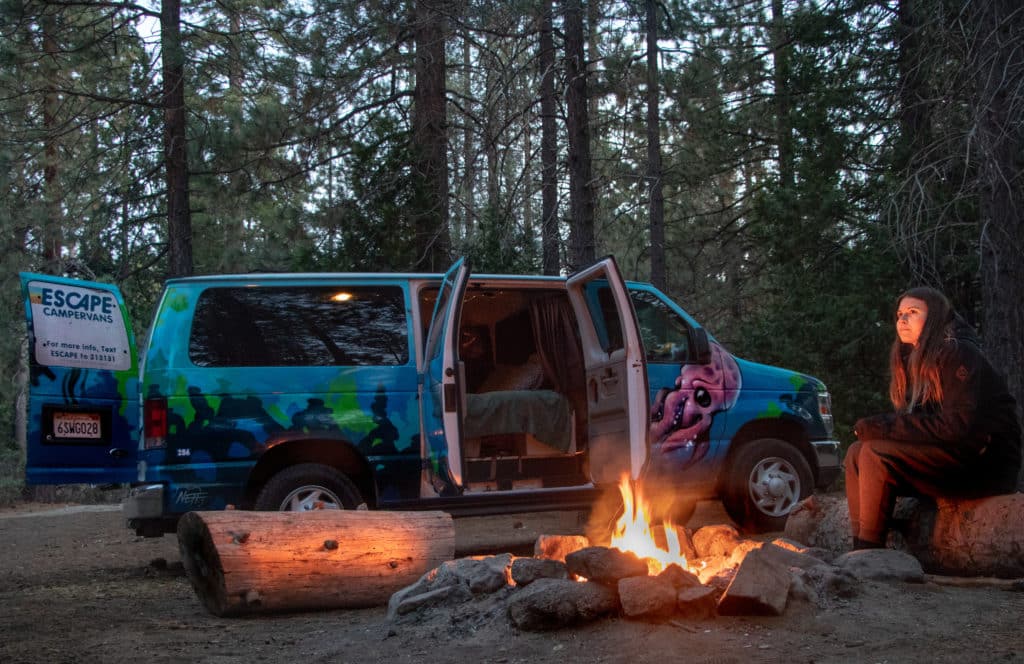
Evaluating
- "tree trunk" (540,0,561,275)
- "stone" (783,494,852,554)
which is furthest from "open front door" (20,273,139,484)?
"tree trunk" (540,0,561,275)

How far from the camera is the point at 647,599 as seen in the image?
13.7 ft

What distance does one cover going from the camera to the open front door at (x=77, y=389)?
6.39 metres

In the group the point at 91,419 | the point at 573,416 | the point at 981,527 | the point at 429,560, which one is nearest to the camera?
the point at 981,527

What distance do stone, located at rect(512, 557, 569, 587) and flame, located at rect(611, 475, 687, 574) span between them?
0.38 meters

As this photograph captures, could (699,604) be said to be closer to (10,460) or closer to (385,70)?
(385,70)

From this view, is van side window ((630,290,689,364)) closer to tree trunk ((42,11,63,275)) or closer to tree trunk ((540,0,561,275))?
tree trunk ((540,0,561,275))

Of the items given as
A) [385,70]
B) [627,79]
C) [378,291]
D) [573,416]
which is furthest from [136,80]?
[573,416]

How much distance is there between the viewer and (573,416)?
7594 millimetres

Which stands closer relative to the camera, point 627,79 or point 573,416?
point 573,416

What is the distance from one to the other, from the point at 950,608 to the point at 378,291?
4324mm

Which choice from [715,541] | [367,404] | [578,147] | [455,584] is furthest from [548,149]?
[455,584]

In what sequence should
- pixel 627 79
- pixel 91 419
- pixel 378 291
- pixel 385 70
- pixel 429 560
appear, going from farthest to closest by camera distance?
pixel 385 70, pixel 627 79, pixel 378 291, pixel 91 419, pixel 429 560

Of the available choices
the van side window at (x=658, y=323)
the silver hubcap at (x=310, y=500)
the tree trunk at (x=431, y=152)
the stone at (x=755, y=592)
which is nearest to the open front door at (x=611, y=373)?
the van side window at (x=658, y=323)

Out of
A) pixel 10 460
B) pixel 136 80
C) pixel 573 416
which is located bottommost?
pixel 10 460
